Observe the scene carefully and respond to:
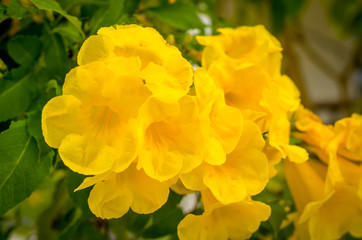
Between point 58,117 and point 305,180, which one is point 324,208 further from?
point 58,117

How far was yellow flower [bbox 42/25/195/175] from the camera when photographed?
24 cm

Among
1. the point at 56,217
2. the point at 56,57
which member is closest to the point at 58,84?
the point at 56,57

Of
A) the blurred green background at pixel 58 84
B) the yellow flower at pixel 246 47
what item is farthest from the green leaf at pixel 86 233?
the yellow flower at pixel 246 47

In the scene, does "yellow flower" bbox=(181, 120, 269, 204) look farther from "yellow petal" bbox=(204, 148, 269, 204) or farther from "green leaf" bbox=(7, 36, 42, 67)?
"green leaf" bbox=(7, 36, 42, 67)

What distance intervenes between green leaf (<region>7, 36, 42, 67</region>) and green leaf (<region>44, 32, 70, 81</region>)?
14 millimetres

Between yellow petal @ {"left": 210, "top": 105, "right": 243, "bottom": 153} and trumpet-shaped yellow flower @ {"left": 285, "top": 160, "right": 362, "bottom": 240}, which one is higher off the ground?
yellow petal @ {"left": 210, "top": 105, "right": 243, "bottom": 153}

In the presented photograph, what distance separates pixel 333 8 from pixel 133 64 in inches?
63.7

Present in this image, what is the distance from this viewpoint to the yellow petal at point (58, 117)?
243 millimetres

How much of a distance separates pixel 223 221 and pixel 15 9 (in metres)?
0.23

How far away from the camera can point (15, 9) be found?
0.30 meters

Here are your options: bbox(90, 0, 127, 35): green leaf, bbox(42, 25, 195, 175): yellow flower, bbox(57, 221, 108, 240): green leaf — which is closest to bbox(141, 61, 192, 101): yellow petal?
bbox(42, 25, 195, 175): yellow flower

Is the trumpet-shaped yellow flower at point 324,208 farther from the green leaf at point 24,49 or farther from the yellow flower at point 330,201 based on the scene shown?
the green leaf at point 24,49

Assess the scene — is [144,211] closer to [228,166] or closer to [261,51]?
[228,166]

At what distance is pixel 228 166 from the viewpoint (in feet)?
0.95
